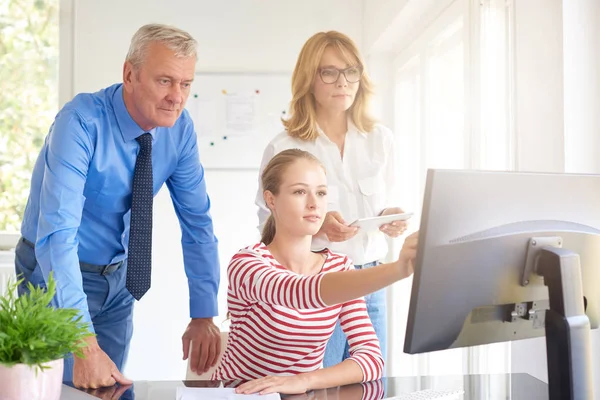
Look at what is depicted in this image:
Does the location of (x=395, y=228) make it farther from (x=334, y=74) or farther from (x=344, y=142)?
(x=334, y=74)

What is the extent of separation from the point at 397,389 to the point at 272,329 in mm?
371

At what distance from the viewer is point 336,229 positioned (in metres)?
1.94

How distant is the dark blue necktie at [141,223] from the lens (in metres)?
1.92

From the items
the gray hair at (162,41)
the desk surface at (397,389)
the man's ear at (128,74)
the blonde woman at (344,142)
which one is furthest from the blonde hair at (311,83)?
the desk surface at (397,389)

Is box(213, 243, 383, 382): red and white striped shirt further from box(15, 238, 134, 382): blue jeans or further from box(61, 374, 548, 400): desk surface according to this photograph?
box(15, 238, 134, 382): blue jeans

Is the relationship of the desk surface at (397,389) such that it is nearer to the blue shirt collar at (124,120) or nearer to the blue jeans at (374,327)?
the blue jeans at (374,327)

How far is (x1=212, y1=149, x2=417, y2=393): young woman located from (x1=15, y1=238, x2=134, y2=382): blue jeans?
477 mm

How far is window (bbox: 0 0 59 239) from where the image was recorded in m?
3.76

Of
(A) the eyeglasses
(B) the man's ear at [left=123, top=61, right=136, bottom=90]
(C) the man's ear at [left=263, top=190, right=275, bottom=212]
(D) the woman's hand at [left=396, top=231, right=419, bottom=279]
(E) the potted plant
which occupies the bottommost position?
(E) the potted plant

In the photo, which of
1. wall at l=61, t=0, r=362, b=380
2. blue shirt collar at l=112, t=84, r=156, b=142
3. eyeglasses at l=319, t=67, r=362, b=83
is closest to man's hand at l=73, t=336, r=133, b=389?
blue shirt collar at l=112, t=84, r=156, b=142

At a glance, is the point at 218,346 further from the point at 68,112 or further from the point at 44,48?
the point at 44,48

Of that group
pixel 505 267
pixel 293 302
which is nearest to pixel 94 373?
Result: pixel 293 302

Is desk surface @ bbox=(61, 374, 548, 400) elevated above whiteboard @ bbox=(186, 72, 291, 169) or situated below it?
below

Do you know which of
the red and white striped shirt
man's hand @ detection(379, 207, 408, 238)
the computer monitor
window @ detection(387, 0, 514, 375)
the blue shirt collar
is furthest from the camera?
window @ detection(387, 0, 514, 375)
